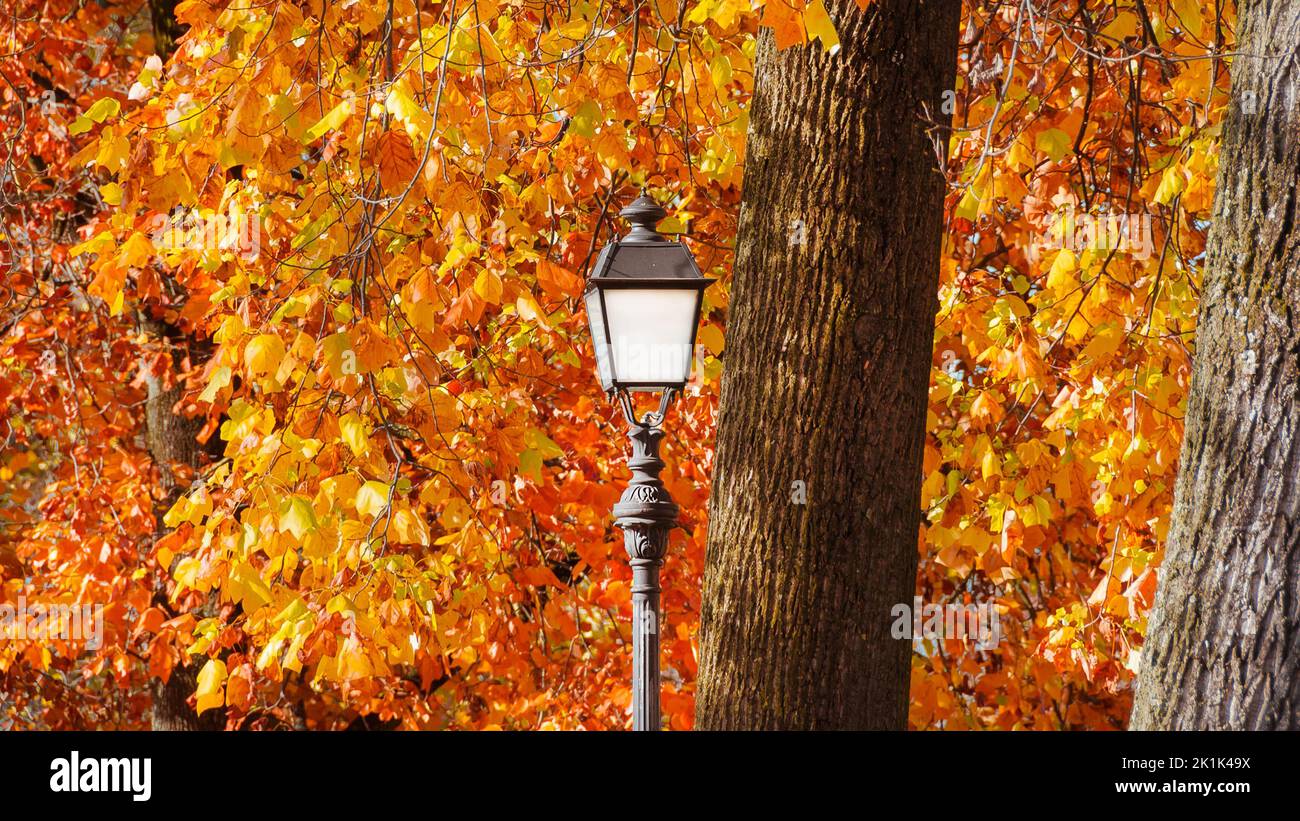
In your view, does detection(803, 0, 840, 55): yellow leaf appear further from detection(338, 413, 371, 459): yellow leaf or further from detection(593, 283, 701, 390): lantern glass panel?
detection(338, 413, 371, 459): yellow leaf

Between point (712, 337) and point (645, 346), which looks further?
point (712, 337)

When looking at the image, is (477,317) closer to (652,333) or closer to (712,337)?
(652,333)

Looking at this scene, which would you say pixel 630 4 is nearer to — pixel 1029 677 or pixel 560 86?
pixel 560 86

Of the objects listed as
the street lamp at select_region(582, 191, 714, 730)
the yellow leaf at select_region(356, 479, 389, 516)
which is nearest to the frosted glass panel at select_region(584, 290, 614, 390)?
the street lamp at select_region(582, 191, 714, 730)

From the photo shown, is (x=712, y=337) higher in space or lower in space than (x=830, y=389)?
higher

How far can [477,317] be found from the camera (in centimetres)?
532

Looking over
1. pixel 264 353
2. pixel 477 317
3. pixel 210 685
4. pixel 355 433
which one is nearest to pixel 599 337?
pixel 477 317

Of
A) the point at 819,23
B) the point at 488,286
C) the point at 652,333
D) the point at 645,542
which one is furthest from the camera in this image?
the point at 488,286

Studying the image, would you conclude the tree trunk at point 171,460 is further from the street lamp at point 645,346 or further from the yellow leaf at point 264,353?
the street lamp at point 645,346

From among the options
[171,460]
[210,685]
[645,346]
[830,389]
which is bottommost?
[210,685]

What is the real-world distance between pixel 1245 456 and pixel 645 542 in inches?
84.6

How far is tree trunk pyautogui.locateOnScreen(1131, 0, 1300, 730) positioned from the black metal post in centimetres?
174

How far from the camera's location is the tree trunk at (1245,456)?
2.99m
